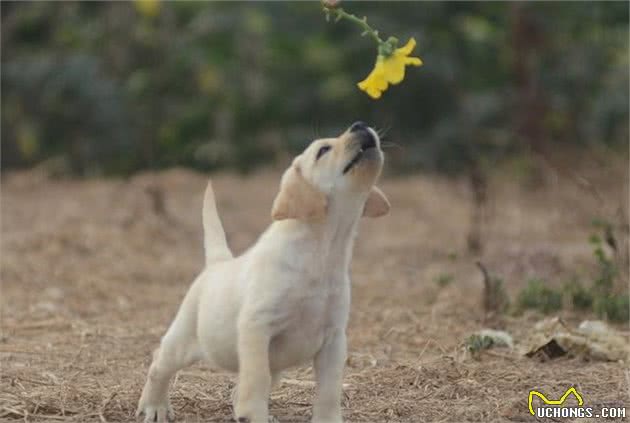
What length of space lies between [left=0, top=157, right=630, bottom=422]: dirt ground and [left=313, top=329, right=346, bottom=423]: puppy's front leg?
1.30 feet

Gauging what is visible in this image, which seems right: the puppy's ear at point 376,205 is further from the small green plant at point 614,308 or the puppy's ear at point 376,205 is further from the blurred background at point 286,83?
the blurred background at point 286,83

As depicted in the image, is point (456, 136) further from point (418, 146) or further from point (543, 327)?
point (543, 327)

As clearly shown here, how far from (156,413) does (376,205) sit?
3.80 ft

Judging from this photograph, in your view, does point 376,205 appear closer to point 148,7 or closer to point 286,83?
point 148,7

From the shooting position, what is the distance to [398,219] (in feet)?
41.4

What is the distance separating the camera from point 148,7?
14.7 metres

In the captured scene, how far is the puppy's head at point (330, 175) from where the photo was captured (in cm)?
465

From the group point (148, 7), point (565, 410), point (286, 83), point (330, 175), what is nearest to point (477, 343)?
point (565, 410)

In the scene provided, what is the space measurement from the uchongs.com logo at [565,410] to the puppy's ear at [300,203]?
1.25 meters

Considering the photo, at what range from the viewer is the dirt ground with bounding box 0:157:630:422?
17.6 ft

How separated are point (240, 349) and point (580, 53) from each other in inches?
490

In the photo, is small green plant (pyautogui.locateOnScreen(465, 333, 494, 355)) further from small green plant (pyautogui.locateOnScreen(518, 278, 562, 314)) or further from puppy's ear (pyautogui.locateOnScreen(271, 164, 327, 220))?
puppy's ear (pyautogui.locateOnScreen(271, 164, 327, 220))

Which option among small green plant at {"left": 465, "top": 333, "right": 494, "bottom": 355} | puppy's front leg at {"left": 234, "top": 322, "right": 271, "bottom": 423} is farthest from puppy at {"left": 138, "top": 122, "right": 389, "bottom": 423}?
small green plant at {"left": 465, "top": 333, "right": 494, "bottom": 355}

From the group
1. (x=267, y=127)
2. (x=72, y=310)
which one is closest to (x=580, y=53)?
(x=267, y=127)
